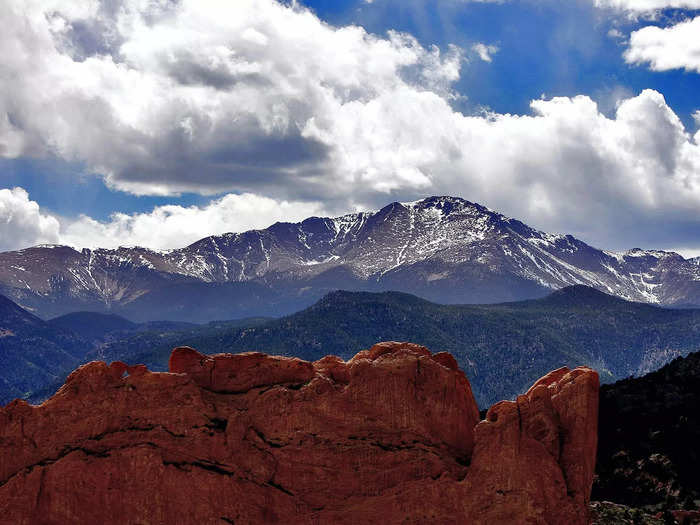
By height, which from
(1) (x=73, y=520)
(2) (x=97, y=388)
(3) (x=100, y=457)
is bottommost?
(1) (x=73, y=520)

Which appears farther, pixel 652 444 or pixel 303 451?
pixel 652 444

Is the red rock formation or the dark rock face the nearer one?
the red rock formation

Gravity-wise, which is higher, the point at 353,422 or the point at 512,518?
the point at 353,422

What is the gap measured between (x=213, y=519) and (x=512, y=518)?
83.2ft

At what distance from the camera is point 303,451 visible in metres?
82.7

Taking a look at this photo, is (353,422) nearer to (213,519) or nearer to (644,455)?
(213,519)

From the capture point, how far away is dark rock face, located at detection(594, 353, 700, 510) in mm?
130000

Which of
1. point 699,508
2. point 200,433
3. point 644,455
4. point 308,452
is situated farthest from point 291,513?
point 644,455

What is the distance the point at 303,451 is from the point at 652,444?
264 ft

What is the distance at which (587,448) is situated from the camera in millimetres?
83688

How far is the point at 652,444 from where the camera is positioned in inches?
5699

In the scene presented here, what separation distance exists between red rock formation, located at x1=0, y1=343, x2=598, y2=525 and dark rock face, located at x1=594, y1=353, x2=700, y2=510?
163ft

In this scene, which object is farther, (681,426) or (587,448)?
(681,426)

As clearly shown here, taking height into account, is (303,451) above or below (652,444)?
below
